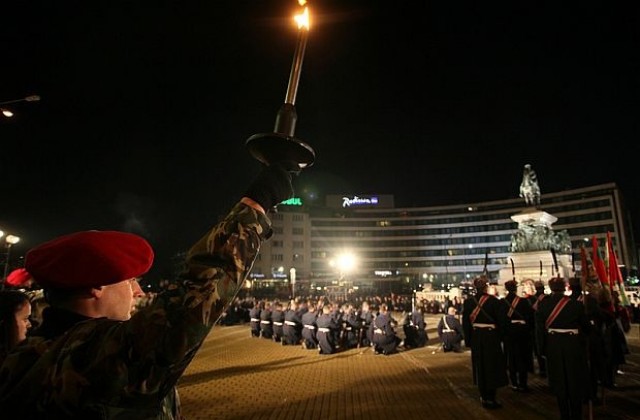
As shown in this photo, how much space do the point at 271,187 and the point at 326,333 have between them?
1472 cm

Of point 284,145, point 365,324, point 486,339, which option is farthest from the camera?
point 365,324

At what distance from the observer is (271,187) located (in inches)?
61.8

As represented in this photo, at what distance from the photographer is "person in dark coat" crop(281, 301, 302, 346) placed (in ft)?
59.4

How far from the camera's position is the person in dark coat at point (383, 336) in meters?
15.1

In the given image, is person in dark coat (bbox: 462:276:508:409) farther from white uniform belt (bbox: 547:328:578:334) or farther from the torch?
the torch

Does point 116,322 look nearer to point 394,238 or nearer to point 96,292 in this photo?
point 96,292

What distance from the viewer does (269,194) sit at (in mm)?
1544

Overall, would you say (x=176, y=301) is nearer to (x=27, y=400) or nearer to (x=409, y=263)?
(x=27, y=400)

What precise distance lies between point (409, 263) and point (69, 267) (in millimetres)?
108571

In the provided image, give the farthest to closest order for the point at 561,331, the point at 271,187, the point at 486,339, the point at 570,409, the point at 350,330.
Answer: the point at 350,330 → the point at 486,339 → the point at 561,331 → the point at 570,409 → the point at 271,187

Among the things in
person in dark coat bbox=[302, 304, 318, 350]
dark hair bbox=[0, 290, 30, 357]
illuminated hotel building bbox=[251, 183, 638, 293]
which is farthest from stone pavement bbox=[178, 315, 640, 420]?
illuminated hotel building bbox=[251, 183, 638, 293]

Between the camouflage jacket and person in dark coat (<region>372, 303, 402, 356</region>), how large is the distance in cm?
1486

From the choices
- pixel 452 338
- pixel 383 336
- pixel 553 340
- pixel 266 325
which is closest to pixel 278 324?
pixel 266 325

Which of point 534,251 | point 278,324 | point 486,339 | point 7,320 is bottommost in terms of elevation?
point 278,324
